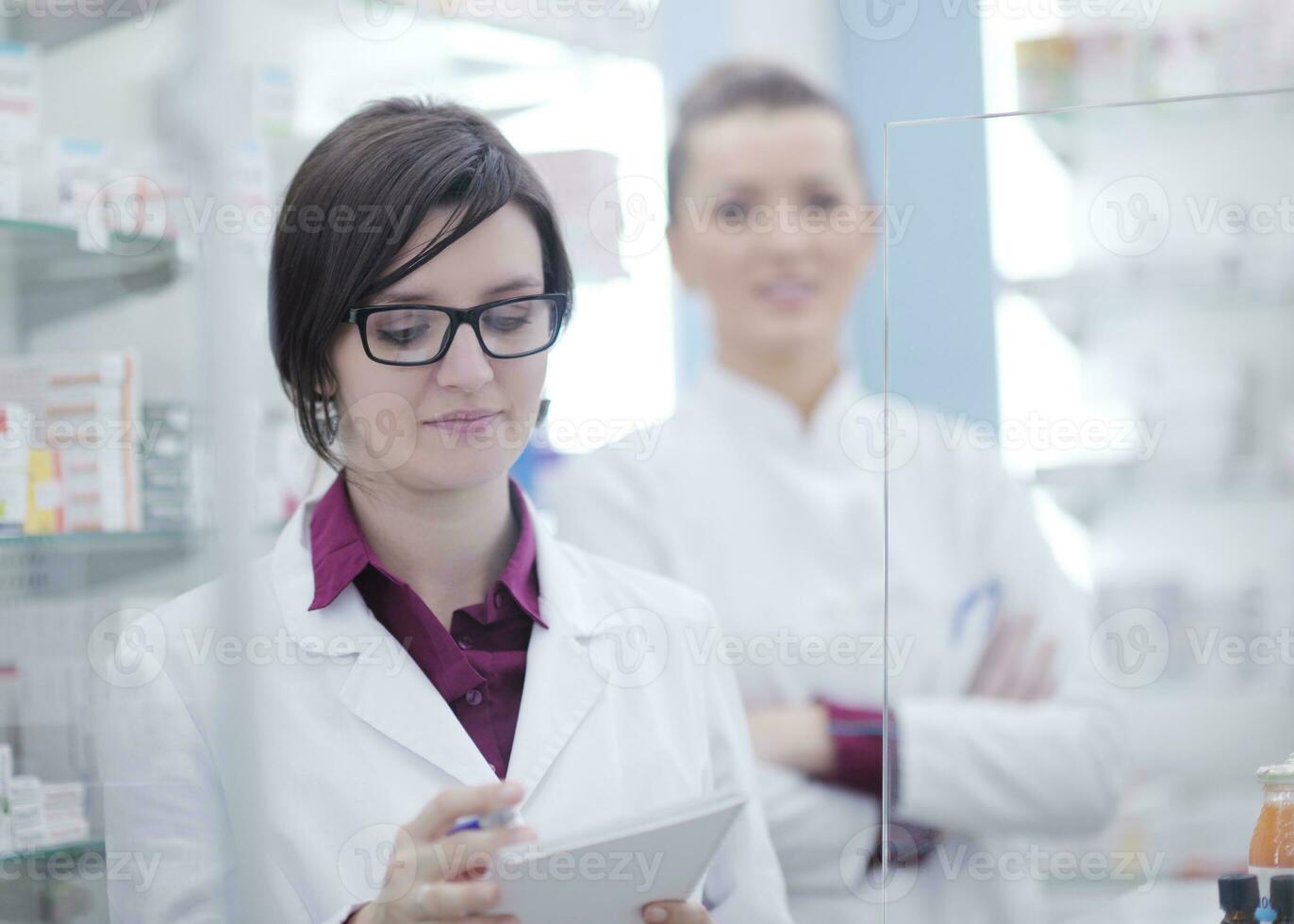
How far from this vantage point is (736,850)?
55.0 inches

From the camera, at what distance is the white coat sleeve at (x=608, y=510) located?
191cm

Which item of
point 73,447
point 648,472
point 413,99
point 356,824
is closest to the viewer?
point 356,824

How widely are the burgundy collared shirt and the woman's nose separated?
0.19 metres

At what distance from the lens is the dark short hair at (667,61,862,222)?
216 cm

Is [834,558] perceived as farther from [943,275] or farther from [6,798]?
[6,798]

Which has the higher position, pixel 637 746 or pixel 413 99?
pixel 413 99

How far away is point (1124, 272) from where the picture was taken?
1.49 meters

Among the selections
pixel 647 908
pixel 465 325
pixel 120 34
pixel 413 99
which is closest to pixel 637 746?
pixel 647 908

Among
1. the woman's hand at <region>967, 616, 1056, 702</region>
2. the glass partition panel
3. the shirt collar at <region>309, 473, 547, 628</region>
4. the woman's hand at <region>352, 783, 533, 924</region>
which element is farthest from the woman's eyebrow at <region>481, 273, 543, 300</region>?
the woman's hand at <region>967, 616, 1056, 702</region>

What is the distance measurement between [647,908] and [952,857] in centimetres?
59

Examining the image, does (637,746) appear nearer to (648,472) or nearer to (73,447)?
Answer: (648,472)

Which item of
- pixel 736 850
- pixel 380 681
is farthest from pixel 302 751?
pixel 736 850

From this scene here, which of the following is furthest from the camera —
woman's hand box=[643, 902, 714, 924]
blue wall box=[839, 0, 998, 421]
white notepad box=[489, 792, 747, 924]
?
blue wall box=[839, 0, 998, 421]

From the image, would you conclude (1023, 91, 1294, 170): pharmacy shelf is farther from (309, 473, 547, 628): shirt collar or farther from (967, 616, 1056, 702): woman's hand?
(309, 473, 547, 628): shirt collar
